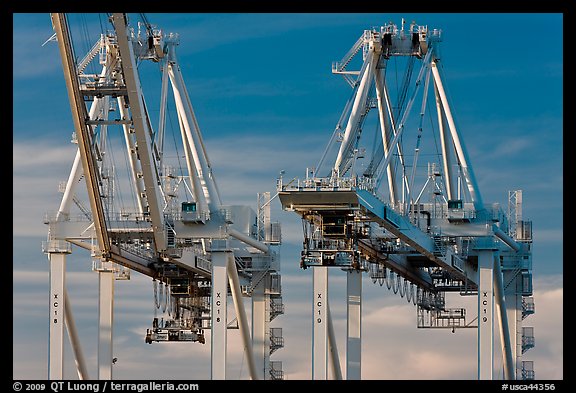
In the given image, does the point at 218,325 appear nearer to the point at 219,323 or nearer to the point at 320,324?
the point at 219,323

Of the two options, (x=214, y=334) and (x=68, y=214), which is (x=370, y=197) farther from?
(x=68, y=214)

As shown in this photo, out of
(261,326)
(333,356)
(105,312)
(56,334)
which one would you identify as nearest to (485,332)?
(333,356)

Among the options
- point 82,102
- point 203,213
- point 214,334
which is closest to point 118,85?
point 82,102

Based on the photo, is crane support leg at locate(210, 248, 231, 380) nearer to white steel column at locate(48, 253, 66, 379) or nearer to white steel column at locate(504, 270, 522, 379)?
white steel column at locate(48, 253, 66, 379)

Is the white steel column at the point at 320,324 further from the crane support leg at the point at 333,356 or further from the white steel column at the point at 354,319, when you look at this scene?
the crane support leg at the point at 333,356
